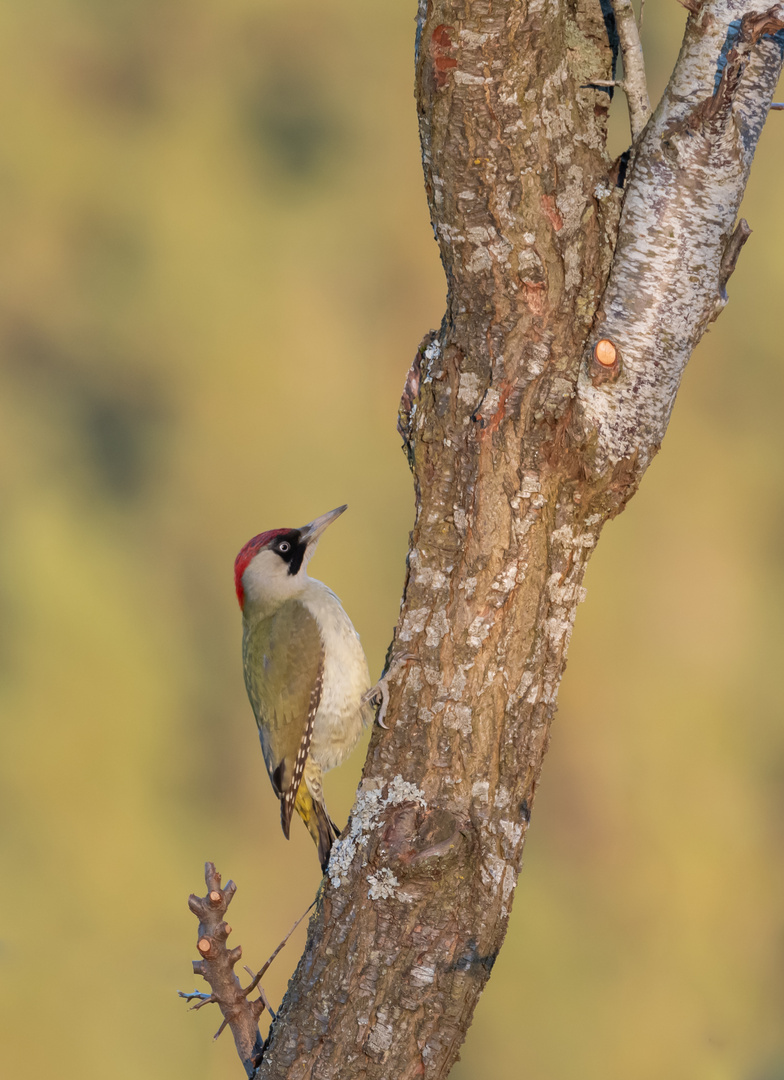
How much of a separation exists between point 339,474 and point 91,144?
3.42 meters

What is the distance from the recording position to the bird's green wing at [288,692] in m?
2.66

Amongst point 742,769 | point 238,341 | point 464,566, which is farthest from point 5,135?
point 464,566

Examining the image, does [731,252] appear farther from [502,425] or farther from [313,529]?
[313,529]

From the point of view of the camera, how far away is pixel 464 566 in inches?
65.9

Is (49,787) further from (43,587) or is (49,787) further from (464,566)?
(464,566)

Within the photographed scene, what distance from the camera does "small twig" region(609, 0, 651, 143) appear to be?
5.20ft

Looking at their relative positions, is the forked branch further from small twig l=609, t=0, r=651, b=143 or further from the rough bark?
small twig l=609, t=0, r=651, b=143

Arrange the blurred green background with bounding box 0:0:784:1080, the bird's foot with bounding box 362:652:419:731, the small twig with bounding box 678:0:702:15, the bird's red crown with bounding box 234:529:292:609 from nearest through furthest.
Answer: the small twig with bounding box 678:0:702:15 < the bird's foot with bounding box 362:652:419:731 < the bird's red crown with bounding box 234:529:292:609 < the blurred green background with bounding box 0:0:784:1080

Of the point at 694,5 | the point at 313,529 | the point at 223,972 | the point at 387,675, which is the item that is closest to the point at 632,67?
the point at 694,5

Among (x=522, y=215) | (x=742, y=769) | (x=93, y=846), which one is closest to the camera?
(x=522, y=215)

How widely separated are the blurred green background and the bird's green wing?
116 inches

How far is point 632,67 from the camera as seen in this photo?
5.28 feet

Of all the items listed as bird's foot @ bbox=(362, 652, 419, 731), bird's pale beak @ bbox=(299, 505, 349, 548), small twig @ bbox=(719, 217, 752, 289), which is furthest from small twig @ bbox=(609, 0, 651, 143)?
bird's pale beak @ bbox=(299, 505, 349, 548)

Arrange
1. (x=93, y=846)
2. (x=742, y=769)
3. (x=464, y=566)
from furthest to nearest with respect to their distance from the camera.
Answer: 1. (x=93, y=846)
2. (x=742, y=769)
3. (x=464, y=566)
